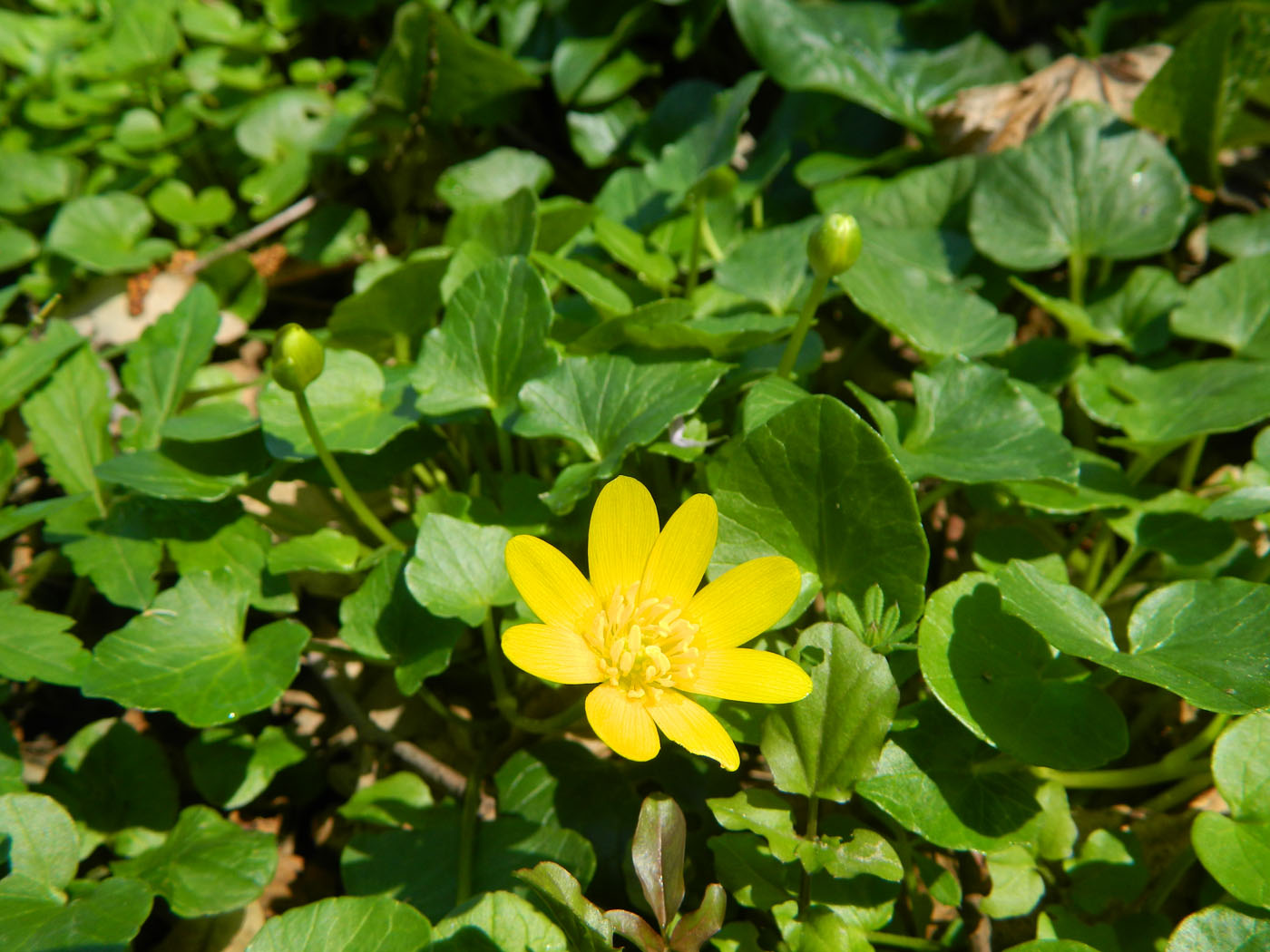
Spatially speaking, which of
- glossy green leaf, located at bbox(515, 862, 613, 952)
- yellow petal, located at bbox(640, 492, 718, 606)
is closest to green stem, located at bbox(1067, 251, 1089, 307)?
yellow petal, located at bbox(640, 492, 718, 606)

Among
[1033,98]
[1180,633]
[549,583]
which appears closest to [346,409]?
[549,583]

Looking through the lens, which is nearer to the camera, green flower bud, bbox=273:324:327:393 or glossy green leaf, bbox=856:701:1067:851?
glossy green leaf, bbox=856:701:1067:851

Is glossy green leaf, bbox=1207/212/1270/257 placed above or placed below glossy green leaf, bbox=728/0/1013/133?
below

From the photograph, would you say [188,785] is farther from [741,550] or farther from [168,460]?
[741,550]

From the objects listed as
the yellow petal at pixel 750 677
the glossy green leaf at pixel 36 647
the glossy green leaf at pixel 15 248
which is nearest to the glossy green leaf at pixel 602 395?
the yellow petal at pixel 750 677

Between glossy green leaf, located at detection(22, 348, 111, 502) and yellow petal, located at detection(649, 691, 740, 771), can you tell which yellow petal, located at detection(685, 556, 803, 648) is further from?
glossy green leaf, located at detection(22, 348, 111, 502)
